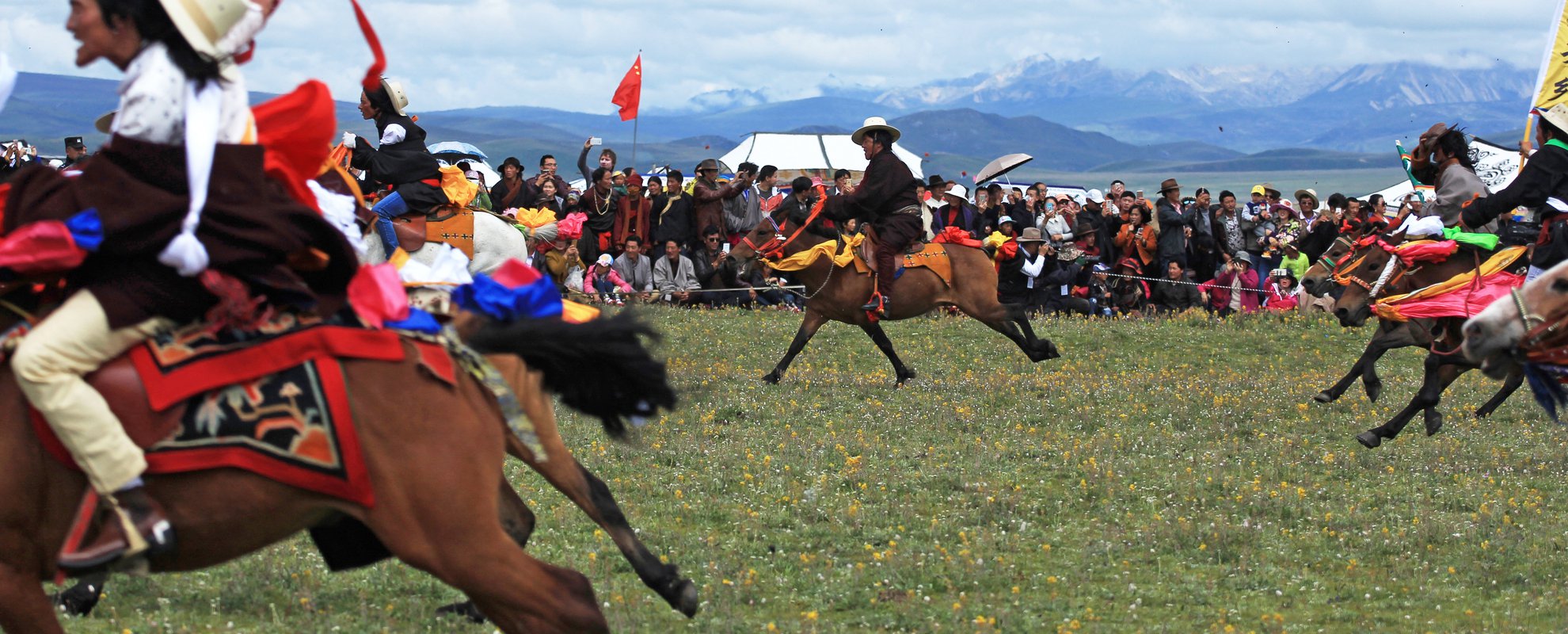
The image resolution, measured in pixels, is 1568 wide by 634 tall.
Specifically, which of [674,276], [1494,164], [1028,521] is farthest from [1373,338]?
[674,276]

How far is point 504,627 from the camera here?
194 inches

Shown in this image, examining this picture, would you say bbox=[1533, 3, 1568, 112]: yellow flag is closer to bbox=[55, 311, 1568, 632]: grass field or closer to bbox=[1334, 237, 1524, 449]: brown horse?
bbox=[1334, 237, 1524, 449]: brown horse

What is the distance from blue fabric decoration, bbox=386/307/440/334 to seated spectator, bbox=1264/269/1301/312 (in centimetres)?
1875

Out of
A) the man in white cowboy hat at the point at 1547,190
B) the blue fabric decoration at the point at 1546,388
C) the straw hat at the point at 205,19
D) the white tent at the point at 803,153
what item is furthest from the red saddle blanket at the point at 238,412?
the white tent at the point at 803,153

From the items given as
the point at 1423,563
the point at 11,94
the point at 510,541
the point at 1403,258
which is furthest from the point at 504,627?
the point at 1403,258

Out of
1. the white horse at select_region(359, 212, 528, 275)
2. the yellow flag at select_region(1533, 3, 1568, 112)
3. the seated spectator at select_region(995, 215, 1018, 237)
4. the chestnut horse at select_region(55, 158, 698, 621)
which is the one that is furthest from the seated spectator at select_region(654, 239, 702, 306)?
the chestnut horse at select_region(55, 158, 698, 621)

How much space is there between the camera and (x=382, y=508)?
4.77 metres

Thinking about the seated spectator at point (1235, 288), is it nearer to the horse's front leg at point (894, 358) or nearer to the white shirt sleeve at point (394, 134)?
the horse's front leg at point (894, 358)

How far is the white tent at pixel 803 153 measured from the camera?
46.2 meters

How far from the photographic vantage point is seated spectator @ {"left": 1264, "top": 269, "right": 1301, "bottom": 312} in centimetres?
2247

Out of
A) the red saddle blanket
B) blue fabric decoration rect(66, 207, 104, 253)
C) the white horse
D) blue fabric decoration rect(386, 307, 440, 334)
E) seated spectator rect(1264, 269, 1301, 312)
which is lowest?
seated spectator rect(1264, 269, 1301, 312)

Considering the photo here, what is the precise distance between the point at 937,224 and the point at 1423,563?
14.0m

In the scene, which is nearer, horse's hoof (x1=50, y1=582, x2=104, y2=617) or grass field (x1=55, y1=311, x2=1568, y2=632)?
horse's hoof (x1=50, y1=582, x2=104, y2=617)

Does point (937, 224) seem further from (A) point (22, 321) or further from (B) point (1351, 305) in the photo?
(A) point (22, 321)
